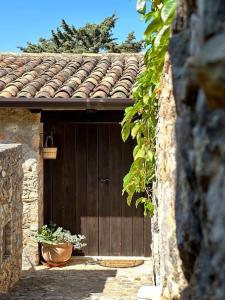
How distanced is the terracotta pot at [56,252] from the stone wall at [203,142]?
584cm

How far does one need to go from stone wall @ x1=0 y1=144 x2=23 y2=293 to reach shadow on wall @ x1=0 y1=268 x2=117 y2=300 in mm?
164

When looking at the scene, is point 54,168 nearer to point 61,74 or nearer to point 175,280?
point 61,74

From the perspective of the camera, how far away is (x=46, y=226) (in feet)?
23.1

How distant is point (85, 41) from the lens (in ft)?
85.4

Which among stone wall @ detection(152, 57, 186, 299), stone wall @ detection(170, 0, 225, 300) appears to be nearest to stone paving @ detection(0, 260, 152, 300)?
stone wall @ detection(152, 57, 186, 299)

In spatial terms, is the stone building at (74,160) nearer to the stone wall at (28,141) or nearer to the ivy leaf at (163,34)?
the stone wall at (28,141)

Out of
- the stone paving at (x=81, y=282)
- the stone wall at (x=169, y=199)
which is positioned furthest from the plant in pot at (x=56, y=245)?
the stone wall at (x=169, y=199)

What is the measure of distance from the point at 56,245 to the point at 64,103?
1851 millimetres

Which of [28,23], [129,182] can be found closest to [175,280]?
[129,182]

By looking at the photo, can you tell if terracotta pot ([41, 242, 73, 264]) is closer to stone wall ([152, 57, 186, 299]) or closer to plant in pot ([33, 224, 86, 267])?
plant in pot ([33, 224, 86, 267])

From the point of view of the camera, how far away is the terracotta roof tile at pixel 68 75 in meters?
6.91

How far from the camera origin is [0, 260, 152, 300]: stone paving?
216 inches

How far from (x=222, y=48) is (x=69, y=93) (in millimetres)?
6145

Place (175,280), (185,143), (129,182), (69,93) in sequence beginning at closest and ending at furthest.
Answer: (185,143)
(175,280)
(129,182)
(69,93)
